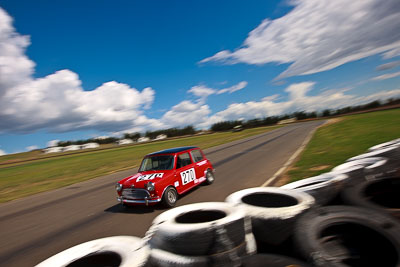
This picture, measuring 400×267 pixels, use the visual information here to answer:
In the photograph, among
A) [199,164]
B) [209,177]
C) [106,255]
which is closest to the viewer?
[106,255]

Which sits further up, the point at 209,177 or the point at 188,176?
the point at 188,176

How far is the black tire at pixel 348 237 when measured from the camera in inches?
88.8

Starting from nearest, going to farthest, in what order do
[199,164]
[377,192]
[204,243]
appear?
[204,243] → [377,192] → [199,164]

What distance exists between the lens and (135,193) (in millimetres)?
6055

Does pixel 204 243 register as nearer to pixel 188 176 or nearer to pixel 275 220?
pixel 275 220

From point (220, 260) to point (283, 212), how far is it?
1050mm

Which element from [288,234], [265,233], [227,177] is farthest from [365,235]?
[227,177]

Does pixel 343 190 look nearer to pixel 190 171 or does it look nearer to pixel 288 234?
pixel 288 234

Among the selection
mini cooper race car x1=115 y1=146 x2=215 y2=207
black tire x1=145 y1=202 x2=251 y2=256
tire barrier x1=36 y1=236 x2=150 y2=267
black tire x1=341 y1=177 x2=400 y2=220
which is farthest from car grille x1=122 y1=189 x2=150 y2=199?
black tire x1=341 y1=177 x2=400 y2=220

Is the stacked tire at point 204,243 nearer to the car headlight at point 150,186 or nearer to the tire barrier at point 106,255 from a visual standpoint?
the tire barrier at point 106,255

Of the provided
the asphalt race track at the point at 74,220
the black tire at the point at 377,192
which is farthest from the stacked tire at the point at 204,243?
the asphalt race track at the point at 74,220

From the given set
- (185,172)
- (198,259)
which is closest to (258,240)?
(198,259)

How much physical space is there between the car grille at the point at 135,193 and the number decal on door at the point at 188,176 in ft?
4.49

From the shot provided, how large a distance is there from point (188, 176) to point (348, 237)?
489cm
